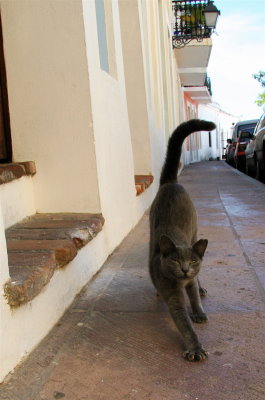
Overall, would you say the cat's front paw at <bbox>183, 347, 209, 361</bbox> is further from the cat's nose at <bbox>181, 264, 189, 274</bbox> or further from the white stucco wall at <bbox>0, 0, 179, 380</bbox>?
the white stucco wall at <bbox>0, 0, 179, 380</bbox>

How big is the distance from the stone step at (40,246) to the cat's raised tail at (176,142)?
22.5 inches

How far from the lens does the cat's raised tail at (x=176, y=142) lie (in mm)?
3014

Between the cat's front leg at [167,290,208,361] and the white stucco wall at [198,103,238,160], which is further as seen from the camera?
the white stucco wall at [198,103,238,160]

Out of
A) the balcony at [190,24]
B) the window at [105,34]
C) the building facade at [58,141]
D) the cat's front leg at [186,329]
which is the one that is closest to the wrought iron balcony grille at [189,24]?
the balcony at [190,24]

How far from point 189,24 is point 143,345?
14702mm

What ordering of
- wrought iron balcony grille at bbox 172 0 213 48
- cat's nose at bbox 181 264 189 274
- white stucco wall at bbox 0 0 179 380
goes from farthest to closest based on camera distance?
wrought iron balcony grille at bbox 172 0 213 48 < white stucco wall at bbox 0 0 179 380 < cat's nose at bbox 181 264 189 274

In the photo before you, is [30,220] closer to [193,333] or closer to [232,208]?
[193,333]

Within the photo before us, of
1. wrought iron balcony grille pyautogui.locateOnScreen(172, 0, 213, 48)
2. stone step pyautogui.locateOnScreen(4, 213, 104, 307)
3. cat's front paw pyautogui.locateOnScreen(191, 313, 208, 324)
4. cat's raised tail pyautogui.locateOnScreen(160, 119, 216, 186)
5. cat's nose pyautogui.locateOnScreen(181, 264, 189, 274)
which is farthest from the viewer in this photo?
wrought iron balcony grille pyautogui.locateOnScreen(172, 0, 213, 48)

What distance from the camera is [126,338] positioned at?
227 cm

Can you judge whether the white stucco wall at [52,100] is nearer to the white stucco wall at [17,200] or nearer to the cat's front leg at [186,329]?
the white stucco wall at [17,200]

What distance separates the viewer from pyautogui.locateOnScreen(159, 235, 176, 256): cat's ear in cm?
223

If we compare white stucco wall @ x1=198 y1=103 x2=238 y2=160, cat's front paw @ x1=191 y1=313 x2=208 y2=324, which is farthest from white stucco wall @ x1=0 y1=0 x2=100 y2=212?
white stucco wall @ x1=198 y1=103 x2=238 y2=160

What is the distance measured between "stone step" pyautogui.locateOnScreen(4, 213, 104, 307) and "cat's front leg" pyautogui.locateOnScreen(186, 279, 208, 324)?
0.67 m

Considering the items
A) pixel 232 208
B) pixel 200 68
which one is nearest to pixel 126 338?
pixel 232 208
